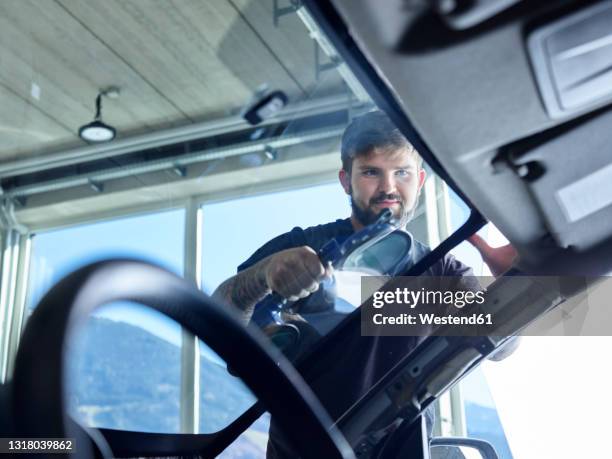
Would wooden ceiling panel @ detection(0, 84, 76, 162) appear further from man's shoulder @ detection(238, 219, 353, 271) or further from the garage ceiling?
man's shoulder @ detection(238, 219, 353, 271)

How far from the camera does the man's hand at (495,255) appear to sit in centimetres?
115

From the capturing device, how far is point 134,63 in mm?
4750

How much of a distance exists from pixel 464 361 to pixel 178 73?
3983 mm

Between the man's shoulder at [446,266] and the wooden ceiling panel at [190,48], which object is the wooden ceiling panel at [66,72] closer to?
the wooden ceiling panel at [190,48]

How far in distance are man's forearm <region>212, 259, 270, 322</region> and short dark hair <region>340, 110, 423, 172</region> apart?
0.29 metres

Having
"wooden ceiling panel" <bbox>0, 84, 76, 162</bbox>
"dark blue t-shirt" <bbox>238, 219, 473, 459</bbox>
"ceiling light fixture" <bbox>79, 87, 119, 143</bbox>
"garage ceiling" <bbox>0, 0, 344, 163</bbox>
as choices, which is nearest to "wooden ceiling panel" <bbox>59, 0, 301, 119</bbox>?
"garage ceiling" <bbox>0, 0, 344, 163</bbox>

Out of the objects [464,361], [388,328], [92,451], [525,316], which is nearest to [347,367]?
[388,328]

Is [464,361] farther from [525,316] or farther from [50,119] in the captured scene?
[50,119]

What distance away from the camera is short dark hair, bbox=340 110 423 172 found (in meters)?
1.13

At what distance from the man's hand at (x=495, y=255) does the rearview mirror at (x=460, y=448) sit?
42 cm

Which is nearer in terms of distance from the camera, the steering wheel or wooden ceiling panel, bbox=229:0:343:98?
the steering wheel

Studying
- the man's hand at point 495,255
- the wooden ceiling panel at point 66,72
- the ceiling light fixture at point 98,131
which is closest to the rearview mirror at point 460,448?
the man's hand at point 495,255

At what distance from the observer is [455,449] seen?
1581 mm

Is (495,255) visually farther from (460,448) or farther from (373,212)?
(460,448)
